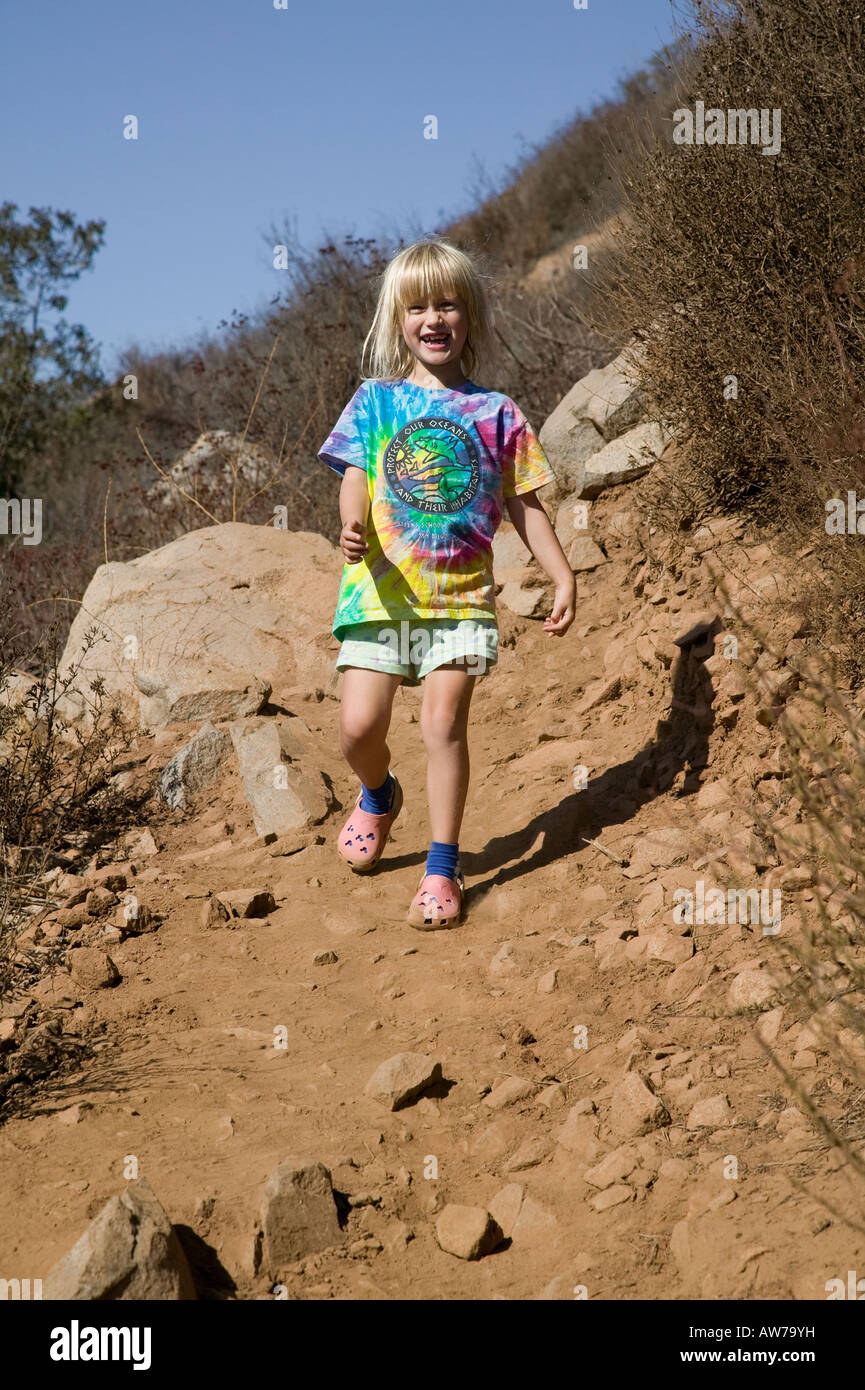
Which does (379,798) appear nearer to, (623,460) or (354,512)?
(354,512)

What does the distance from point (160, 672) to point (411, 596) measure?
1.72 metres

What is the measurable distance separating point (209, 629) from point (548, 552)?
75.5 inches

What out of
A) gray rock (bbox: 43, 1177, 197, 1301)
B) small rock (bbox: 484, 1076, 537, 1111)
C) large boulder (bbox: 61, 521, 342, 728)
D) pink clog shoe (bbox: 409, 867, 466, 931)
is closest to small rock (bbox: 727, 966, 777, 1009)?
small rock (bbox: 484, 1076, 537, 1111)

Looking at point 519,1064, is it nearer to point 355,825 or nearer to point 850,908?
point 850,908

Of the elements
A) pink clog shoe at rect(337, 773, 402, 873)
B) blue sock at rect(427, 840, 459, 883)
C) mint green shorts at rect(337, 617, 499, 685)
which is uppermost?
mint green shorts at rect(337, 617, 499, 685)

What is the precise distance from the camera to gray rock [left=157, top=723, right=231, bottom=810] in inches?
157

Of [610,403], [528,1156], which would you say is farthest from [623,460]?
[528,1156]

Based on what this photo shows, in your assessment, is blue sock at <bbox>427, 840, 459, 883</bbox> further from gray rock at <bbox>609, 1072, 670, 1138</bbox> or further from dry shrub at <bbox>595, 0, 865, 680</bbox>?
dry shrub at <bbox>595, 0, 865, 680</bbox>

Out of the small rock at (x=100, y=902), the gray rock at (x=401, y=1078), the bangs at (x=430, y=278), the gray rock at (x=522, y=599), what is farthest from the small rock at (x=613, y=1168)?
the gray rock at (x=522, y=599)

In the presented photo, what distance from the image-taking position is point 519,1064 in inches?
95.6

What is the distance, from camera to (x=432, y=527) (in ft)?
10.2

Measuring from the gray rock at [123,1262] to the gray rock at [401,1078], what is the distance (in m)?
0.60

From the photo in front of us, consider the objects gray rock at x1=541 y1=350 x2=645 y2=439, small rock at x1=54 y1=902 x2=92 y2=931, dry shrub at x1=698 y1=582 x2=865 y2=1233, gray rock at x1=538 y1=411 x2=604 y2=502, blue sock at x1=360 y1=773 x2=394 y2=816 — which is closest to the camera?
dry shrub at x1=698 y1=582 x2=865 y2=1233
